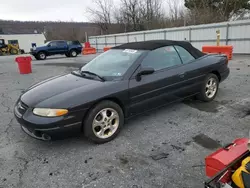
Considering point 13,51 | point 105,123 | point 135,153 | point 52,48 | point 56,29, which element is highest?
point 56,29

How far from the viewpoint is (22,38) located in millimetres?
44312

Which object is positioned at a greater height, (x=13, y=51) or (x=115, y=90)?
(x=13, y=51)

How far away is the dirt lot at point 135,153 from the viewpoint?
2205 millimetres

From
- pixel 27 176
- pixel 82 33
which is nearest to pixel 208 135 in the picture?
pixel 27 176

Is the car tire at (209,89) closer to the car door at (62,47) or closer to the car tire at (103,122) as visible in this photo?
the car tire at (103,122)

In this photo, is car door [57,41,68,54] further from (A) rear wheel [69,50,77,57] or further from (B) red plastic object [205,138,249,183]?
(B) red plastic object [205,138,249,183]

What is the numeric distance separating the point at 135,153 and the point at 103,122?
2.12 feet

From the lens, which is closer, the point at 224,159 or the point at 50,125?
the point at 224,159

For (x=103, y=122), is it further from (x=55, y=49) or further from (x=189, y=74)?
(x=55, y=49)

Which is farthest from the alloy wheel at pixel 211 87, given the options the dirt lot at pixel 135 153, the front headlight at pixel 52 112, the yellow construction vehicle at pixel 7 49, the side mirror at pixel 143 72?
the yellow construction vehicle at pixel 7 49

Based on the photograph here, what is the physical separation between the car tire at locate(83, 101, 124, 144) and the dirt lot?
0.44 ft

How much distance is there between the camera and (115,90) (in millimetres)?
2959

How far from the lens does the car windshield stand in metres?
3.29

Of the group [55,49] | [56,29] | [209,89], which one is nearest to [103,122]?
[209,89]
